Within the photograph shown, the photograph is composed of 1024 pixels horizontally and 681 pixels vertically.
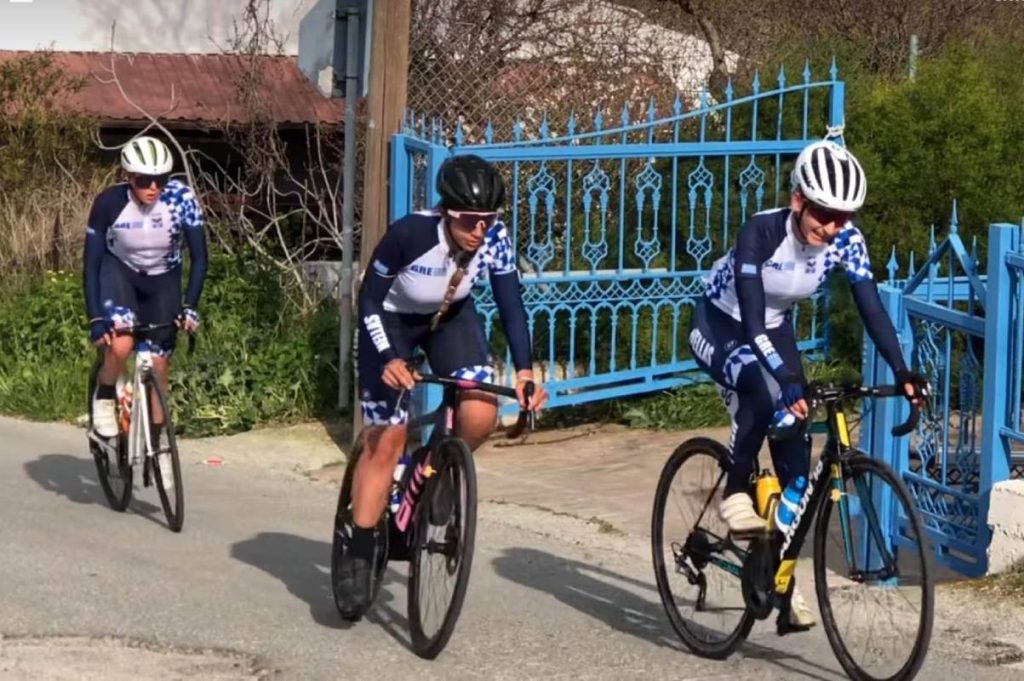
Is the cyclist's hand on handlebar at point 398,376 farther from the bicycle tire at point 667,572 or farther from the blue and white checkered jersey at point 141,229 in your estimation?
the blue and white checkered jersey at point 141,229

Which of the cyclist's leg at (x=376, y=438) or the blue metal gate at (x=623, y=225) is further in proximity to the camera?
the blue metal gate at (x=623, y=225)

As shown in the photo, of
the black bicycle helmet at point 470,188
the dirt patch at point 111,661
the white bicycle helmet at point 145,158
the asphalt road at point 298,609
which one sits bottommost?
the dirt patch at point 111,661

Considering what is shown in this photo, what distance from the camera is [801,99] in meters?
11.6

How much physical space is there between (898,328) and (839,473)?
7.47ft

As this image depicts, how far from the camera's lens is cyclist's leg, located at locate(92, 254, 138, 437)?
A: 8.67m

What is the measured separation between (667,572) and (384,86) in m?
4.51

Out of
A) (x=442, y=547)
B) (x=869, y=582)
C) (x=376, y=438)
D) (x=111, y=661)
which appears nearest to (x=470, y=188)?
(x=376, y=438)

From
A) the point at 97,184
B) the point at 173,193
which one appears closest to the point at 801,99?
the point at 173,193

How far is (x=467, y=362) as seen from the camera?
642 centimetres

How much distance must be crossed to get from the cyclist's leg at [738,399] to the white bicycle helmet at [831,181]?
1.93 ft

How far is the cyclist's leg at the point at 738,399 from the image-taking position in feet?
20.1

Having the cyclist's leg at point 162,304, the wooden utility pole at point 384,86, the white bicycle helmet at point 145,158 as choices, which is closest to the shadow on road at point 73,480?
the cyclist's leg at point 162,304

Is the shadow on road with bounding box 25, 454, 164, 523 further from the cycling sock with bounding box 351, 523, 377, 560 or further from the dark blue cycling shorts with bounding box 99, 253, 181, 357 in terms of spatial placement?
the cycling sock with bounding box 351, 523, 377, 560

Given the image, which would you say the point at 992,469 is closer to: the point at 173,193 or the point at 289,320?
the point at 173,193
